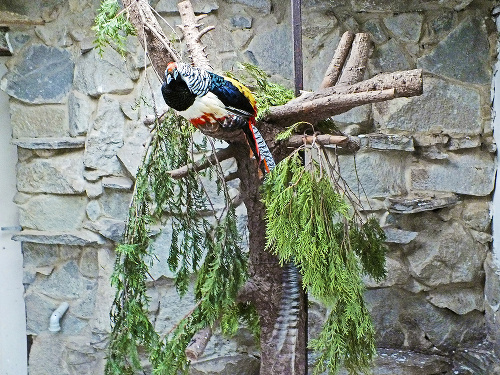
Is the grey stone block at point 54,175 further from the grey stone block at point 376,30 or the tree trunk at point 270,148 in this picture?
the grey stone block at point 376,30

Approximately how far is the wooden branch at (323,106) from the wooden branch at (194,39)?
8.2 inches

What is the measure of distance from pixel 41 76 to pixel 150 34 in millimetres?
863

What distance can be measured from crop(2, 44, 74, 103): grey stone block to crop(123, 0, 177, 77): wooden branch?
30.6 inches

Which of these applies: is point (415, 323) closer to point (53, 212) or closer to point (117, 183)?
point (117, 183)

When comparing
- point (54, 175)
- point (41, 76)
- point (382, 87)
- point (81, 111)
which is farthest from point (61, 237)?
point (382, 87)

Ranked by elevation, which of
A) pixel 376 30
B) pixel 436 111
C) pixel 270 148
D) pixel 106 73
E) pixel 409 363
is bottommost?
pixel 409 363

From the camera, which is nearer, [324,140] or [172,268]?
[324,140]

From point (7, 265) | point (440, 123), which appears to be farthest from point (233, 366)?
point (440, 123)

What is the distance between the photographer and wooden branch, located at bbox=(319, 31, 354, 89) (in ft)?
4.08

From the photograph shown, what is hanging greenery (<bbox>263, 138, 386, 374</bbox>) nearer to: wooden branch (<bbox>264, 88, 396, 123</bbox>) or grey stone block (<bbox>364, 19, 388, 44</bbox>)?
wooden branch (<bbox>264, 88, 396, 123</bbox>)

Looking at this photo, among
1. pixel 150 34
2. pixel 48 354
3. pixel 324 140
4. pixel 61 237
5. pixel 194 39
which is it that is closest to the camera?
pixel 324 140

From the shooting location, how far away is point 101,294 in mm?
1928

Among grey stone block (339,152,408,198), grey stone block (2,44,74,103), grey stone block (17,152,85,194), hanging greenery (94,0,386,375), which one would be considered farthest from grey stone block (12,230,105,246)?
grey stone block (339,152,408,198)

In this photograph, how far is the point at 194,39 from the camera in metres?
1.30
